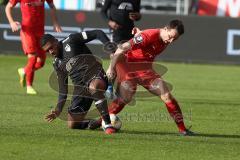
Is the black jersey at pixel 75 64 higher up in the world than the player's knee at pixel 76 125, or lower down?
higher up

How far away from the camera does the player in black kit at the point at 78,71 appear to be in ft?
34.1

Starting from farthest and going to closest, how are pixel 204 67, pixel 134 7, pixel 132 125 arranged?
pixel 204 67
pixel 134 7
pixel 132 125

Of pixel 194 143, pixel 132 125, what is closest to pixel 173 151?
pixel 194 143

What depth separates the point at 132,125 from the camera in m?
11.5

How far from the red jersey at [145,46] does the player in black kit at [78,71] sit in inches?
17.0

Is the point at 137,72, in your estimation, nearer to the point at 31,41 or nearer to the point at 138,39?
the point at 138,39

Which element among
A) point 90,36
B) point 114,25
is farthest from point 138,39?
point 114,25

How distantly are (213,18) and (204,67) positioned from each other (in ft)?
5.21

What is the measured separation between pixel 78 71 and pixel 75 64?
13 cm

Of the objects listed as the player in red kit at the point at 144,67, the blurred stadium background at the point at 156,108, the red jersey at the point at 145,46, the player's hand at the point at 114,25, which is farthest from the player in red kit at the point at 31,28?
the red jersey at the point at 145,46

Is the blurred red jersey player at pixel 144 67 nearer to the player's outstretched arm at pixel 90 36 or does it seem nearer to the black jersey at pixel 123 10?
the player's outstretched arm at pixel 90 36

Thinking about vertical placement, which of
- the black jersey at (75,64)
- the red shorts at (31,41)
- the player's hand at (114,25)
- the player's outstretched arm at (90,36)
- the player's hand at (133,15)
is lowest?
the red shorts at (31,41)

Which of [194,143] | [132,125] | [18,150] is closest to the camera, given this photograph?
[18,150]

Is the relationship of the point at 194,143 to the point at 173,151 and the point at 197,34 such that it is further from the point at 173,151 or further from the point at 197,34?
the point at 197,34
